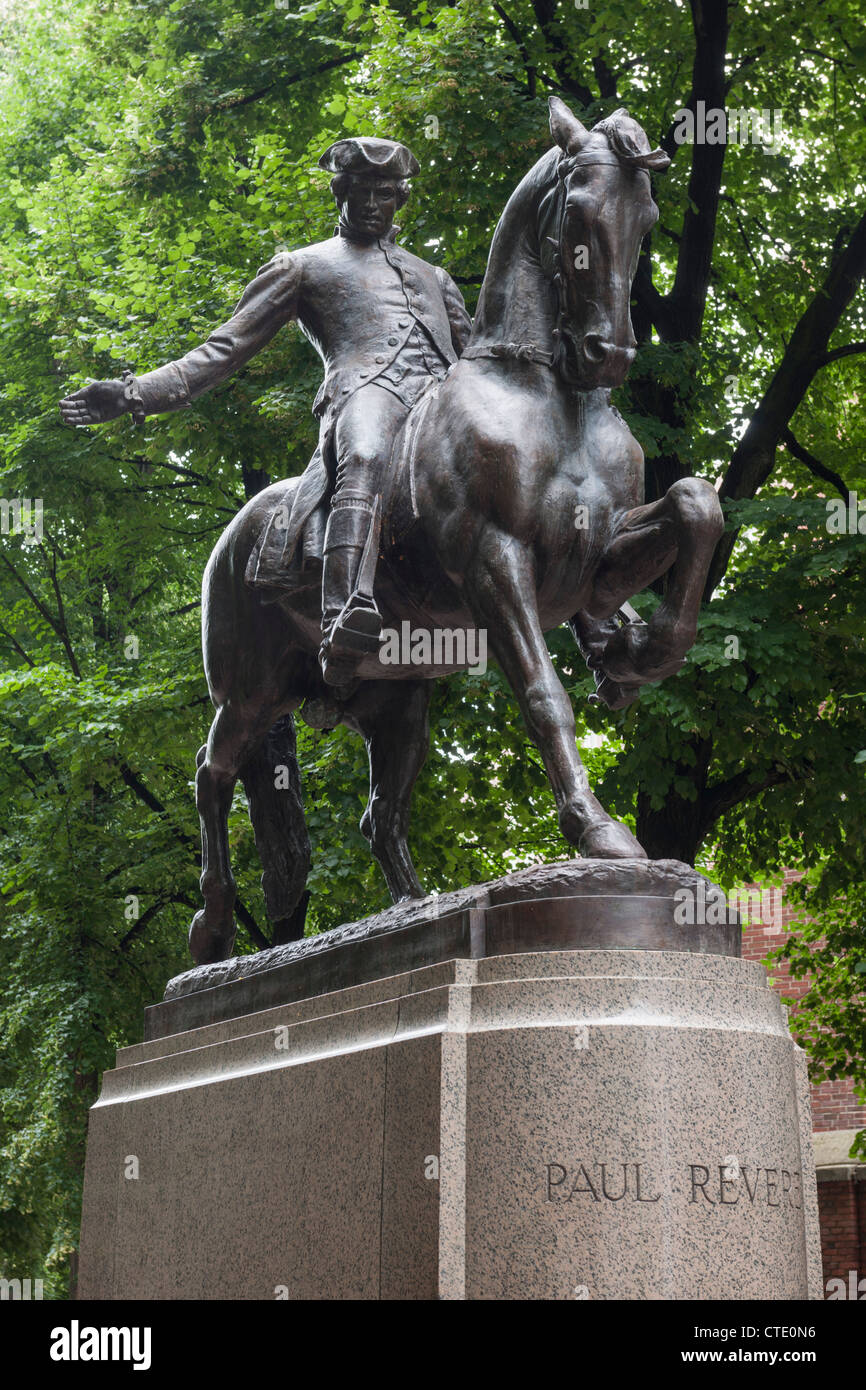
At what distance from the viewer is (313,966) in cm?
635

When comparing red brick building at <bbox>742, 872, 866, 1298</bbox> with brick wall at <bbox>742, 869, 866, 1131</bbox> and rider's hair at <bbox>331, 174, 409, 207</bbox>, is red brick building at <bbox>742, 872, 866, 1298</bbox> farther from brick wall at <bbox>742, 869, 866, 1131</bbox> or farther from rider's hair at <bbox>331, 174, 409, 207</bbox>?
rider's hair at <bbox>331, 174, 409, 207</bbox>

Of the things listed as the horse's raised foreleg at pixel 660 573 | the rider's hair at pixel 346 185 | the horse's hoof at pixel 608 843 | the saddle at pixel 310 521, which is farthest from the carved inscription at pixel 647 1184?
the rider's hair at pixel 346 185

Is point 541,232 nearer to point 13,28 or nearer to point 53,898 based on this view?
point 53,898

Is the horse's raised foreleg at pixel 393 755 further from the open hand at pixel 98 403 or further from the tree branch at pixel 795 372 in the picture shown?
the tree branch at pixel 795 372

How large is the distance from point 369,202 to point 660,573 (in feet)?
7.73

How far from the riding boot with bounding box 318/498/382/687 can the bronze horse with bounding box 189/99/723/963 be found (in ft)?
0.59

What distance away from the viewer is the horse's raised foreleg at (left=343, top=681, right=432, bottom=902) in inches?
291

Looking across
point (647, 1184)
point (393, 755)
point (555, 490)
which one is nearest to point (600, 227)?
point (555, 490)

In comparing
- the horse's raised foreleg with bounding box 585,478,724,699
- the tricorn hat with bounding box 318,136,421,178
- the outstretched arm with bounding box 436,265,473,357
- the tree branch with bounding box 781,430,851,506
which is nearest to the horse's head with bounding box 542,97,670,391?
the horse's raised foreleg with bounding box 585,478,724,699

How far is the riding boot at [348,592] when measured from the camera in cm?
616

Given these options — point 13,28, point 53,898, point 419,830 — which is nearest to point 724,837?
point 419,830

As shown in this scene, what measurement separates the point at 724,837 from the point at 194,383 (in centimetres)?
913

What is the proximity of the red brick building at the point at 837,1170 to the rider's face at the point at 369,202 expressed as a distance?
1071cm

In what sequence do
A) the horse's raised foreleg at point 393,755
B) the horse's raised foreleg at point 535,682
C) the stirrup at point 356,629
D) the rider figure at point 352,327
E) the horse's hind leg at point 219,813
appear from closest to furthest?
1. the horse's raised foreleg at point 535,682
2. the stirrup at point 356,629
3. the rider figure at point 352,327
4. the horse's raised foreleg at point 393,755
5. the horse's hind leg at point 219,813
